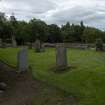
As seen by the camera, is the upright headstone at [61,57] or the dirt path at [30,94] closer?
the dirt path at [30,94]

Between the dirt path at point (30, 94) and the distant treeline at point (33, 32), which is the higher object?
the distant treeline at point (33, 32)

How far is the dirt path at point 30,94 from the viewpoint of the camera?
32.4ft

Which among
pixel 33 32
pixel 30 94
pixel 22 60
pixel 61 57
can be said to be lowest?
pixel 30 94

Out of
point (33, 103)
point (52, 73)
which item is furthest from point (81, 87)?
point (52, 73)

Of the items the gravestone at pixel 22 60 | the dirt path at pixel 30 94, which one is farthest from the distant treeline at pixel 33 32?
the dirt path at pixel 30 94

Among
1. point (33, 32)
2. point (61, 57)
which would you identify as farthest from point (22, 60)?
point (33, 32)

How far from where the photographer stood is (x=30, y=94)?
10953 mm

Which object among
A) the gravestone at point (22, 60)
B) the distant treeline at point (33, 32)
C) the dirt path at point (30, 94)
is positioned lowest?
the dirt path at point (30, 94)

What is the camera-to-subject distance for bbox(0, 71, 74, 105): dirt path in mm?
9883

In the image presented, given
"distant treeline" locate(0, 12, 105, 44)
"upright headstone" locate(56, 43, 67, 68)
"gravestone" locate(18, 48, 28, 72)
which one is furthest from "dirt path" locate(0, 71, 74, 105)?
"distant treeline" locate(0, 12, 105, 44)

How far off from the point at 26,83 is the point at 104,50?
62.2 ft

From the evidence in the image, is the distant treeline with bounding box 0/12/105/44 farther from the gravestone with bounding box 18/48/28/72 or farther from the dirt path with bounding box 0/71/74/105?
the dirt path with bounding box 0/71/74/105

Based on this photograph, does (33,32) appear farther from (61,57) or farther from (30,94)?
(30,94)

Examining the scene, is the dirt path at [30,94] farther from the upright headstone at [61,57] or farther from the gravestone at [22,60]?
the upright headstone at [61,57]
